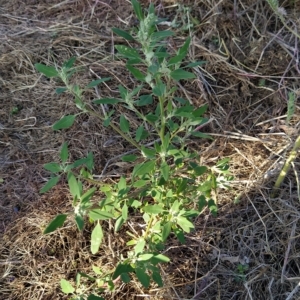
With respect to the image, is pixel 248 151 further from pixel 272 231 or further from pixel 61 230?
pixel 61 230

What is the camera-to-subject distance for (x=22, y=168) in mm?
2059

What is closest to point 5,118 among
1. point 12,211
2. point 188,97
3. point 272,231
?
point 12,211

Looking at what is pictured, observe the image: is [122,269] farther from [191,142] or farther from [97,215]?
[191,142]

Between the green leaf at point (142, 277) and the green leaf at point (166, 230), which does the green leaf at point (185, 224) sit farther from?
the green leaf at point (142, 277)

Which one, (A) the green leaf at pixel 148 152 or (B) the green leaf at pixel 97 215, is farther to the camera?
(A) the green leaf at pixel 148 152

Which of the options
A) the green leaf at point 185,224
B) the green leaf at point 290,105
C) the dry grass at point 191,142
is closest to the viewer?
the green leaf at point 185,224

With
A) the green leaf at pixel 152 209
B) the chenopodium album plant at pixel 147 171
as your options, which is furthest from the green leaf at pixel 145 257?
the green leaf at pixel 152 209

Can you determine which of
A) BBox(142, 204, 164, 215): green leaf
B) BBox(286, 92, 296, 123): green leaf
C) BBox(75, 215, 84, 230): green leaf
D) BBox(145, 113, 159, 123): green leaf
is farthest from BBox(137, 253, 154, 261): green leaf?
BBox(286, 92, 296, 123): green leaf

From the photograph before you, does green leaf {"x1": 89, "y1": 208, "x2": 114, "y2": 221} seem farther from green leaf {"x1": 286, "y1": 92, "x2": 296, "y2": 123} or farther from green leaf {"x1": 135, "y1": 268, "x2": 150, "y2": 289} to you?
green leaf {"x1": 286, "y1": 92, "x2": 296, "y2": 123}

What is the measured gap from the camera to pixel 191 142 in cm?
204

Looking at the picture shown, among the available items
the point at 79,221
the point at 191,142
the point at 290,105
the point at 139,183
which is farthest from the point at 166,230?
the point at 191,142

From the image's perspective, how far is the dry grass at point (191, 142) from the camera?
174cm

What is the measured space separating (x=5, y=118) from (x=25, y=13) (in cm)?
76

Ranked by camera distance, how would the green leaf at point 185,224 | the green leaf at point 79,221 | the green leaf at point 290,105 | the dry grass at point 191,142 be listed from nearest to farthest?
the green leaf at point 79,221 → the green leaf at point 185,224 → the green leaf at point 290,105 → the dry grass at point 191,142
